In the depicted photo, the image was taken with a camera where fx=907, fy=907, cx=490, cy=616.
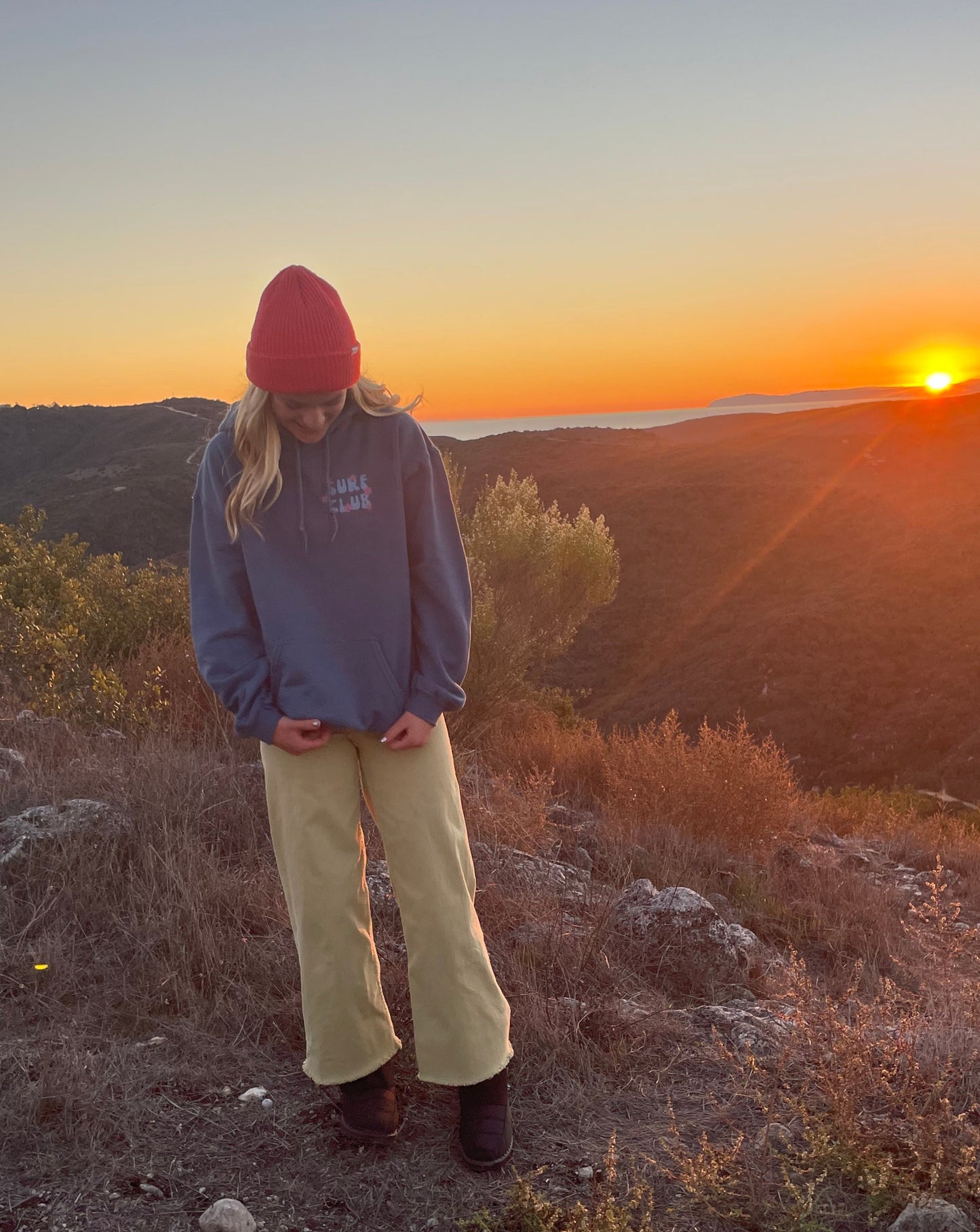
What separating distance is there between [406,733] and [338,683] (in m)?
0.16

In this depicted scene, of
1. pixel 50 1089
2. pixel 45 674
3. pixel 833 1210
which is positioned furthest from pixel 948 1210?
pixel 45 674

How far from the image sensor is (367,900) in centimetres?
189

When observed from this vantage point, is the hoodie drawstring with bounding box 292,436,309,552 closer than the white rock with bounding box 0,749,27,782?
Yes

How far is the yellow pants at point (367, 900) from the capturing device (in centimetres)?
178

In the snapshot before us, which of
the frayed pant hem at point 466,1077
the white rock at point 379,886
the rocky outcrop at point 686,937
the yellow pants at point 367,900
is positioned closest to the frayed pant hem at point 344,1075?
the yellow pants at point 367,900

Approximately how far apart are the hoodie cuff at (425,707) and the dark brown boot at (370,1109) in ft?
2.59

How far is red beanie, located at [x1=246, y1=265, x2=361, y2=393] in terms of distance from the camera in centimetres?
161

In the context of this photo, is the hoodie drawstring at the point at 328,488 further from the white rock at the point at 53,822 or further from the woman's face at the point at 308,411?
the white rock at the point at 53,822

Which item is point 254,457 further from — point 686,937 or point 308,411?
point 686,937

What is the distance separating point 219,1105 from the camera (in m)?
2.04

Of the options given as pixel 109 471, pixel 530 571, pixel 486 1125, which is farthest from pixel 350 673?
pixel 109 471

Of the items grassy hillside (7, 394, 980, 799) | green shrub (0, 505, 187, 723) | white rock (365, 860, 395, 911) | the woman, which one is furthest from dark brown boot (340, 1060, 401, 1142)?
grassy hillside (7, 394, 980, 799)

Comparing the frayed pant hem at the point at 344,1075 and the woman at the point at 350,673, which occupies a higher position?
the woman at the point at 350,673

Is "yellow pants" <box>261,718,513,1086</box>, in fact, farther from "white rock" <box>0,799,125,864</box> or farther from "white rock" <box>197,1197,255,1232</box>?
"white rock" <box>0,799,125,864</box>
